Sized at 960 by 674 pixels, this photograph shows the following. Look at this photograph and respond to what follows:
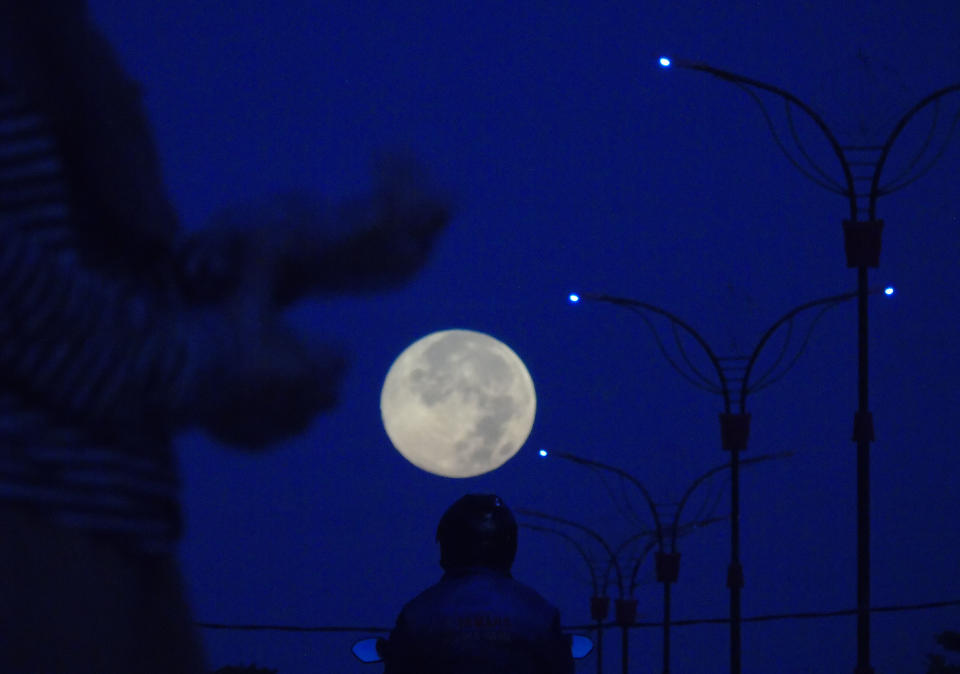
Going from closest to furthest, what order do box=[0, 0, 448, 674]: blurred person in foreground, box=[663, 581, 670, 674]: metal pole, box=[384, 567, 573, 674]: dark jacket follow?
1. box=[0, 0, 448, 674]: blurred person in foreground
2. box=[384, 567, 573, 674]: dark jacket
3. box=[663, 581, 670, 674]: metal pole

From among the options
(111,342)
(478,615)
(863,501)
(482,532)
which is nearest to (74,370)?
(111,342)

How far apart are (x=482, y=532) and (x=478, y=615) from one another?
40 cm

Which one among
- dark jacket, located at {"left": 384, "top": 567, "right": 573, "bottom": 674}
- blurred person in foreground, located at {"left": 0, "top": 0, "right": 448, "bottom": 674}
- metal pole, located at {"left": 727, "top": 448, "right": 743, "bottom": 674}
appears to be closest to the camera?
blurred person in foreground, located at {"left": 0, "top": 0, "right": 448, "bottom": 674}

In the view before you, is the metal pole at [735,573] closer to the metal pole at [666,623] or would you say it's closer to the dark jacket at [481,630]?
the metal pole at [666,623]

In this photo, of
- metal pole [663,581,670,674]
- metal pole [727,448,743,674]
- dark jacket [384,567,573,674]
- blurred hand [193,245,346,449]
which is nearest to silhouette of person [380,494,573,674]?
dark jacket [384,567,573,674]

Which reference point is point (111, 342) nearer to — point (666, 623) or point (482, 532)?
point (482, 532)

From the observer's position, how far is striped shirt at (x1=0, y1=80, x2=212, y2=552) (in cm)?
135

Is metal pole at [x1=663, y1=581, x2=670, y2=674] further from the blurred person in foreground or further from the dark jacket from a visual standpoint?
the blurred person in foreground

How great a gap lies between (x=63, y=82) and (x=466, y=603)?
596cm

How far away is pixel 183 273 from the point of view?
1.48m

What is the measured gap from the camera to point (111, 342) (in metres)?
1.38

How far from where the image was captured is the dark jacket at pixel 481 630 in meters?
6.92

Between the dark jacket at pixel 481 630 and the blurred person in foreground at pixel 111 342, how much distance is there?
5.53m

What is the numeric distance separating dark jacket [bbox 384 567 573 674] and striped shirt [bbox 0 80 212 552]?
561 centimetres
